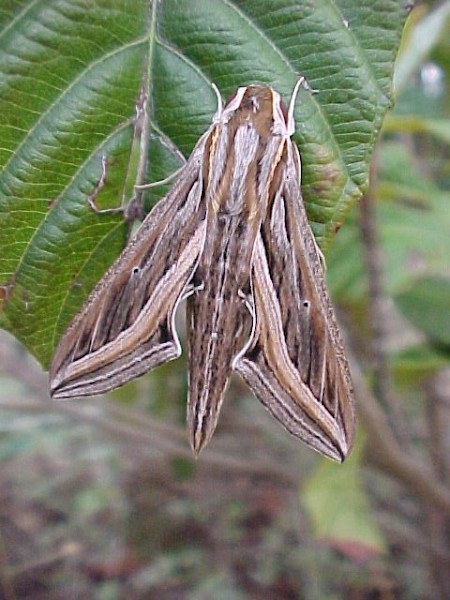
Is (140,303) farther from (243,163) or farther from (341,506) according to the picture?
(341,506)

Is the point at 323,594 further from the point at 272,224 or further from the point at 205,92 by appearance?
the point at 205,92

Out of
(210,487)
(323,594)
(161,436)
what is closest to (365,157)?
(161,436)

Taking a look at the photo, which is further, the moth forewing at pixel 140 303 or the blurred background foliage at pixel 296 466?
the blurred background foliage at pixel 296 466

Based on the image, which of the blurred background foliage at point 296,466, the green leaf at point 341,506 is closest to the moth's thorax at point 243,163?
the blurred background foliage at point 296,466

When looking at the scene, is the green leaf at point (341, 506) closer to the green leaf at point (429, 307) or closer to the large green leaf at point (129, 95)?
the green leaf at point (429, 307)

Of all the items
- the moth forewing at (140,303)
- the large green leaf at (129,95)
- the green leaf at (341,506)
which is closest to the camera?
the large green leaf at (129,95)

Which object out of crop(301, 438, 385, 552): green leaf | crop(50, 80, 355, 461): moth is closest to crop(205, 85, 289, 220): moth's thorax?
Answer: crop(50, 80, 355, 461): moth
